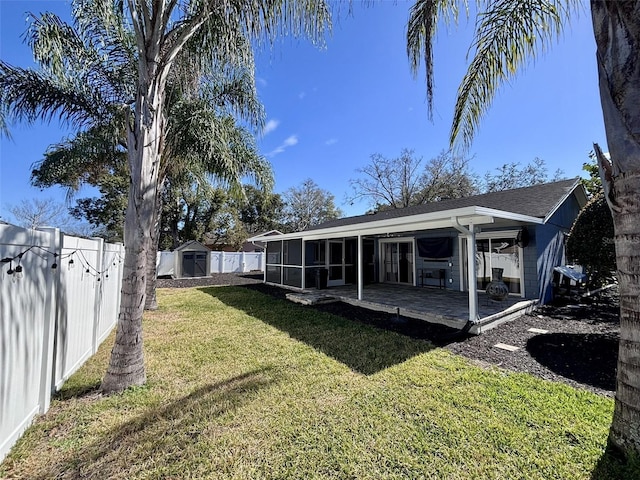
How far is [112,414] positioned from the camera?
2846 mm

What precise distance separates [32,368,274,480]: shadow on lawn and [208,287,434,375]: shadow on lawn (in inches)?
65.0

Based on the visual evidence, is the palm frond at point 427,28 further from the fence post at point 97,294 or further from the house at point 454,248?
the fence post at point 97,294

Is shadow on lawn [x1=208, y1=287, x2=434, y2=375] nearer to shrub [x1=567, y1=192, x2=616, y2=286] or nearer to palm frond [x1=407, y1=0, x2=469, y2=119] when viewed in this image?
palm frond [x1=407, y1=0, x2=469, y2=119]

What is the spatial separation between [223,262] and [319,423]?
65.2 feet

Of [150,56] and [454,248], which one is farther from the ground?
[150,56]

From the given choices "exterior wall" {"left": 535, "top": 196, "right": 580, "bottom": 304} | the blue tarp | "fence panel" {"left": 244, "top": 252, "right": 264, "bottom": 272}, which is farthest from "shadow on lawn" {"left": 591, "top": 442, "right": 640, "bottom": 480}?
"fence panel" {"left": 244, "top": 252, "right": 264, "bottom": 272}

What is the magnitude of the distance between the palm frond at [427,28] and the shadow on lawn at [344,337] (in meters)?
3.77

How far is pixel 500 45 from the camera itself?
4020 millimetres

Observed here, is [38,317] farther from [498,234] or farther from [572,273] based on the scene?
[572,273]

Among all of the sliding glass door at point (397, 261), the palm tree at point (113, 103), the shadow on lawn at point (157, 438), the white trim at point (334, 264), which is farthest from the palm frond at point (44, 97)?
the sliding glass door at point (397, 261)

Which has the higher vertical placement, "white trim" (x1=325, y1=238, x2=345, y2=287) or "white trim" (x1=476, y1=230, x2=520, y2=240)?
"white trim" (x1=476, y1=230, x2=520, y2=240)

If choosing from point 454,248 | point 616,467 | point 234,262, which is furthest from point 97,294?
point 234,262

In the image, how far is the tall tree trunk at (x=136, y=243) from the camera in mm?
3303

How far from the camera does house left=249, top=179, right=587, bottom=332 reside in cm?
677
